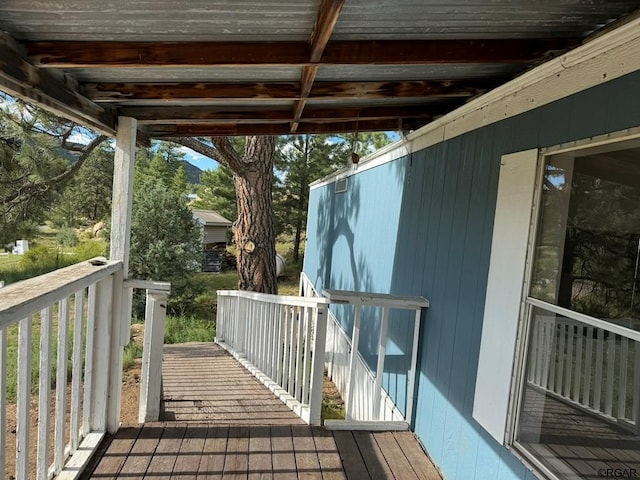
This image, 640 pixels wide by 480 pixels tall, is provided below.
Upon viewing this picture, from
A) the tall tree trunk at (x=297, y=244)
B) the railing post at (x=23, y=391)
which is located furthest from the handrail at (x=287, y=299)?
the tall tree trunk at (x=297, y=244)

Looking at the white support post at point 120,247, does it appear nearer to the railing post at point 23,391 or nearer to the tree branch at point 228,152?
the railing post at point 23,391

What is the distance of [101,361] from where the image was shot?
8.52 feet

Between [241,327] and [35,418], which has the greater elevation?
[241,327]

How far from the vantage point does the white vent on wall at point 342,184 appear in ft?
22.0

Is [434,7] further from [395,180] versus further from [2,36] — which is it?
[395,180]

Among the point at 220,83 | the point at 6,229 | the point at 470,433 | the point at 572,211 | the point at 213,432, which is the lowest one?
the point at 213,432

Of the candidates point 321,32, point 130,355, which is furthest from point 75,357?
point 130,355

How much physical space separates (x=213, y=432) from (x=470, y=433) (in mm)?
1561

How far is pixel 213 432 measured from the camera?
109 inches

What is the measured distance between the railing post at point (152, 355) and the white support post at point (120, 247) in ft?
0.50

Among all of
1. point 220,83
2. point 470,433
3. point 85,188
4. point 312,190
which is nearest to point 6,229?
point 220,83

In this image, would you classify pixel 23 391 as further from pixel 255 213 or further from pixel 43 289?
pixel 255 213

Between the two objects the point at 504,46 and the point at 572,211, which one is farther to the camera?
the point at 504,46

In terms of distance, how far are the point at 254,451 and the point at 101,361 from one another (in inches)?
41.5
